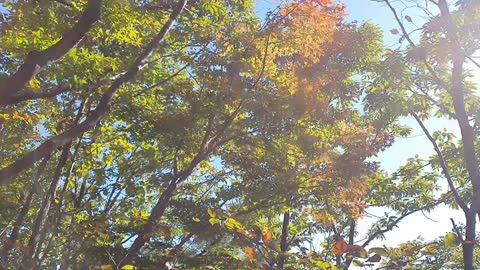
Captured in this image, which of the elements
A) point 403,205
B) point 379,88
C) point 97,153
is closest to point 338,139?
point 379,88

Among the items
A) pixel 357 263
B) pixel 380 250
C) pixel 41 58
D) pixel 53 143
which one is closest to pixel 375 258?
pixel 380 250

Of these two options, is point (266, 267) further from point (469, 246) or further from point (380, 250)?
point (469, 246)

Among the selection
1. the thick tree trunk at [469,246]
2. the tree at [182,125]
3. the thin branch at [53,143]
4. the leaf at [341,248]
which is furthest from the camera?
the tree at [182,125]

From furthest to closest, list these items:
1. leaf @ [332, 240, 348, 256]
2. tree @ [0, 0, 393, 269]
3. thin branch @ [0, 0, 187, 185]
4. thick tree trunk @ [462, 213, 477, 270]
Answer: tree @ [0, 0, 393, 269] → thick tree trunk @ [462, 213, 477, 270] → thin branch @ [0, 0, 187, 185] → leaf @ [332, 240, 348, 256]

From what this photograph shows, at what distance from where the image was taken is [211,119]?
7156 millimetres

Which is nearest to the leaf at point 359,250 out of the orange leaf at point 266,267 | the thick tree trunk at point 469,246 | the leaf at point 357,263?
the leaf at point 357,263

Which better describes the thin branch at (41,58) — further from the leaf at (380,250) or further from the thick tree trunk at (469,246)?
the thick tree trunk at (469,246)

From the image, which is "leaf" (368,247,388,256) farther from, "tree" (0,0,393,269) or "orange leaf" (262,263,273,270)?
"tree" (0,0,393,269)

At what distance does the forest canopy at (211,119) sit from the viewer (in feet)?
18.4

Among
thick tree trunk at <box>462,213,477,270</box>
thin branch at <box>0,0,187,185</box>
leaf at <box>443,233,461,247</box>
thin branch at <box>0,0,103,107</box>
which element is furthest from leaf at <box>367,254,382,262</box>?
thick tree trunk at <box>462,213,477,270</box>

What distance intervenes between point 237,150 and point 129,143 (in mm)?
2057

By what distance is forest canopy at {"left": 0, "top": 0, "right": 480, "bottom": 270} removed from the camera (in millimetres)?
5621

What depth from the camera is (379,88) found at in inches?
289

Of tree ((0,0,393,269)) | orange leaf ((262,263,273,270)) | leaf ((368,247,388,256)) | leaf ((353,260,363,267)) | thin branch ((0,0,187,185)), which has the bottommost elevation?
orange leaf ((262,263,273,270))
